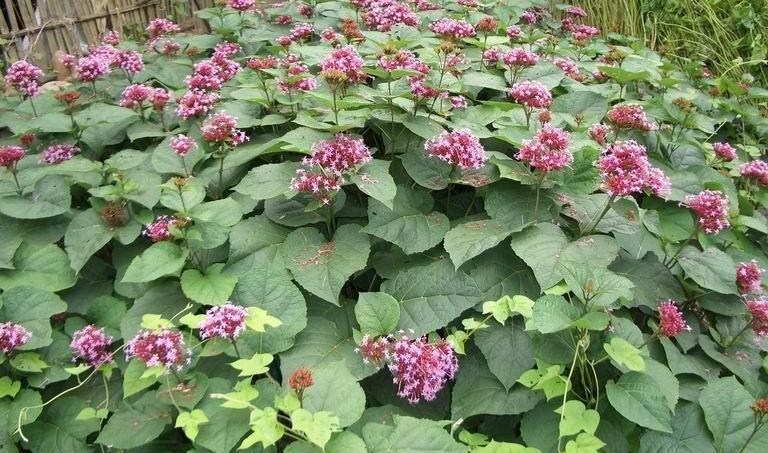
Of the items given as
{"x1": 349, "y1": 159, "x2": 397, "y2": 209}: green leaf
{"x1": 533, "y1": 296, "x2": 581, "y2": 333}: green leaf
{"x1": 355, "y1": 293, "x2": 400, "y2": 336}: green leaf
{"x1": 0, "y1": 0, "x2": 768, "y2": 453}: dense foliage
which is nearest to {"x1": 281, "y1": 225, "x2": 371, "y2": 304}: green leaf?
{"x1": 0, "y1": 0, "x2": 768, "y2": 453}: dense foliage

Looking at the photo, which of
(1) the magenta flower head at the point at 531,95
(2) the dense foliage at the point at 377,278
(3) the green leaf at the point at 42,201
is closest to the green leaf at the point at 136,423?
(2) the dense foliage at the point at 377,278

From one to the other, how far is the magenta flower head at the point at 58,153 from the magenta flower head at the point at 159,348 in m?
1.89

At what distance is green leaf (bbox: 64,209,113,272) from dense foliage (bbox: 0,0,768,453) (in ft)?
0.04

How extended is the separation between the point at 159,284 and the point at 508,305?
1560 millimetres

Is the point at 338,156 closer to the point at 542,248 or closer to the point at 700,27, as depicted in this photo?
the point at 542,248

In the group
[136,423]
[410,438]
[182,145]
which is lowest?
[136,423]

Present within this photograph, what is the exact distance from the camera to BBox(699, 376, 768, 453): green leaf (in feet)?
7.32

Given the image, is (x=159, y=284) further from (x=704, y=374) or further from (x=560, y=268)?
(x=704, y=374)

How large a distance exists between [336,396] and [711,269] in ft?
6.14

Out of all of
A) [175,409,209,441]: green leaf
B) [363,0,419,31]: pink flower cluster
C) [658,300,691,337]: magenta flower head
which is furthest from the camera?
[363,0,419,31]: pink flower cluster

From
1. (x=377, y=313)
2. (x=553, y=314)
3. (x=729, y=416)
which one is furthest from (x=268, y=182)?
(x=729, y=416)

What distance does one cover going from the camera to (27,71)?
12.7 ft

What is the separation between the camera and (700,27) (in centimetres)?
688

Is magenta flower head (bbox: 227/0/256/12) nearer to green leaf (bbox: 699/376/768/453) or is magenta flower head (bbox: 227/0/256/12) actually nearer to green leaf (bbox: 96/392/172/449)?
green leaf (bbox: 96/392/172/449)
